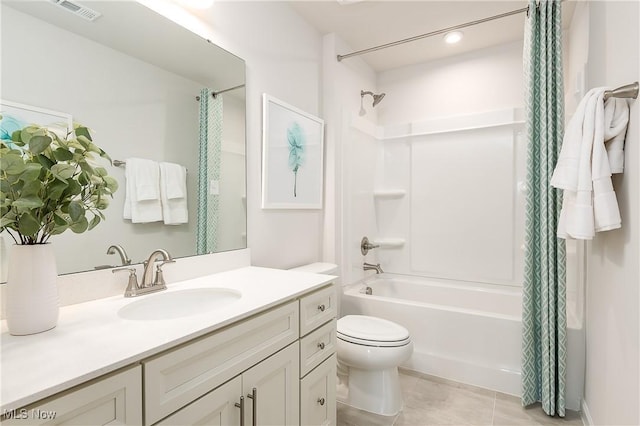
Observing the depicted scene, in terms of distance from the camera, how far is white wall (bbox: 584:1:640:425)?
1.12m

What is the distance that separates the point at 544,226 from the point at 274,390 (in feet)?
5.37

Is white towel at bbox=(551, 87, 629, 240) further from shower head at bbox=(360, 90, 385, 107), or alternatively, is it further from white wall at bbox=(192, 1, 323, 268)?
shower head at bbox=(360, 90, 385, 107)

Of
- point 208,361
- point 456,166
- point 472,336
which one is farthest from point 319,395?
point 456,166

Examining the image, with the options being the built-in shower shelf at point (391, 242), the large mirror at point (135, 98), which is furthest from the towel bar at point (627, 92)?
the built-in shower shelf at point (391, 242)

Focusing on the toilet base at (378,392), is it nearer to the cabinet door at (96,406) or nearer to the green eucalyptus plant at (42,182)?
the cabinet door at (96,406)

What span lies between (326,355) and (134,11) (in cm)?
165

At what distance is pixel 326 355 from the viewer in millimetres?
1459

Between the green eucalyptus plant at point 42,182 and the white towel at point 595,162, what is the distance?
5.56 ft

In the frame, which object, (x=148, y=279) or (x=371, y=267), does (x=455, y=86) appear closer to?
(x=371, y=267)

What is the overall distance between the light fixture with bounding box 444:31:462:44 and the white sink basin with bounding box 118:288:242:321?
2.52m

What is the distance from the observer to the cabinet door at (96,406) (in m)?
0.58

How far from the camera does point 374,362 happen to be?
1765 millimetres

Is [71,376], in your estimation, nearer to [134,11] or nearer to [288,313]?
[288,313]

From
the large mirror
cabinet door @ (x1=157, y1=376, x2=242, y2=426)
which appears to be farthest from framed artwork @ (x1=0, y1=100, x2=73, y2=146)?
cabinet door @ (x1=157, y1=376, x2=242, y2=426)
